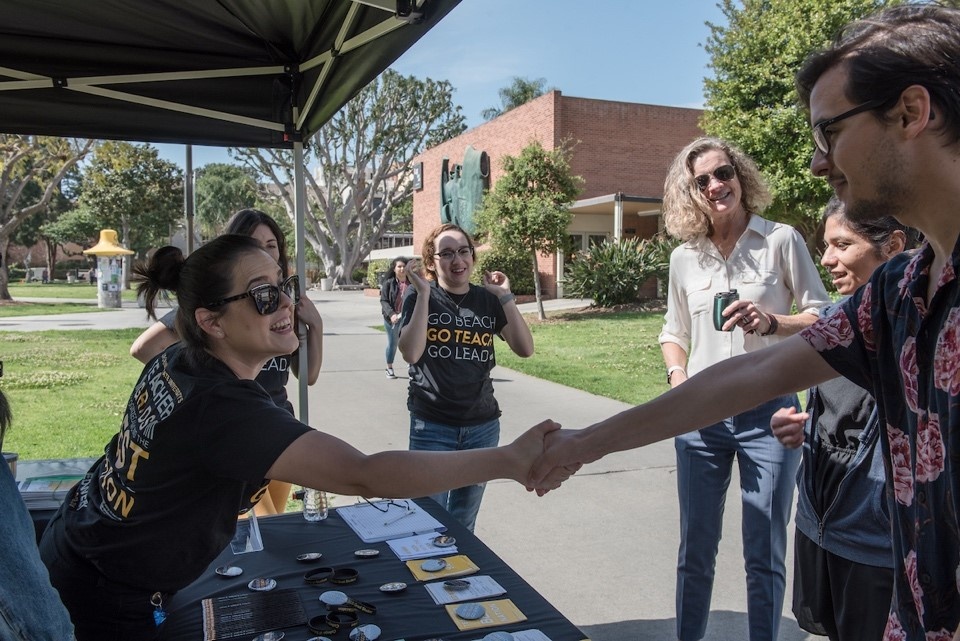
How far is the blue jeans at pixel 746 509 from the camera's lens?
2854mm

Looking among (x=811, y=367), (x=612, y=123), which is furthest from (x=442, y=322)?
(x=612, y=123)

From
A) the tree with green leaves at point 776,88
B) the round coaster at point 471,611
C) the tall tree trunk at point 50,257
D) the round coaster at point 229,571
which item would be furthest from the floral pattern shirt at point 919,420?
the tall tree trunk at point 50,257

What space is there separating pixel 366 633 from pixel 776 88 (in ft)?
53.8

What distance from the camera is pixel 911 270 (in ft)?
4.38

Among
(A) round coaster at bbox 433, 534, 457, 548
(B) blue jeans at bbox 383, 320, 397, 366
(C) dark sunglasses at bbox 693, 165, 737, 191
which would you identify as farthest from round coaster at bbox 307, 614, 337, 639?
(B) blue jeans at bbox 383, 320, 397, 366

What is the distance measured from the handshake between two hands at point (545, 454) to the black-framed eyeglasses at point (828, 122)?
45.5 inches

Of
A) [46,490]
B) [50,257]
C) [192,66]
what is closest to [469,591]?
[46,490]

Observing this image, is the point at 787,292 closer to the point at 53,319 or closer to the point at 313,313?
the point at 313,313

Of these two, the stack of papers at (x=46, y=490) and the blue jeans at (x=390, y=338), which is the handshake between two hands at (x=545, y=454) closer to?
the stack of papers at (x=46, y=490)

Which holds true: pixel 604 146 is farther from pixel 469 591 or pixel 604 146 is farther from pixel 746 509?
pixel 469 591

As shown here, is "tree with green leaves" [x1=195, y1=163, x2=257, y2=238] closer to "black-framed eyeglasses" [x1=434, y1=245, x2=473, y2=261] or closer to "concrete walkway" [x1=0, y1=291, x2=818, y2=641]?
"concrete walkway" [x1=0, y1=291, x2=818, y2=641]

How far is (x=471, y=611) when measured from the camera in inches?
77.2

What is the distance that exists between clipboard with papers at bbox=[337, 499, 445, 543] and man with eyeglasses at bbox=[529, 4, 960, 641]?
5.19 feet

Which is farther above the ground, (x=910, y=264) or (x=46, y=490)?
(x=910, y=264)
